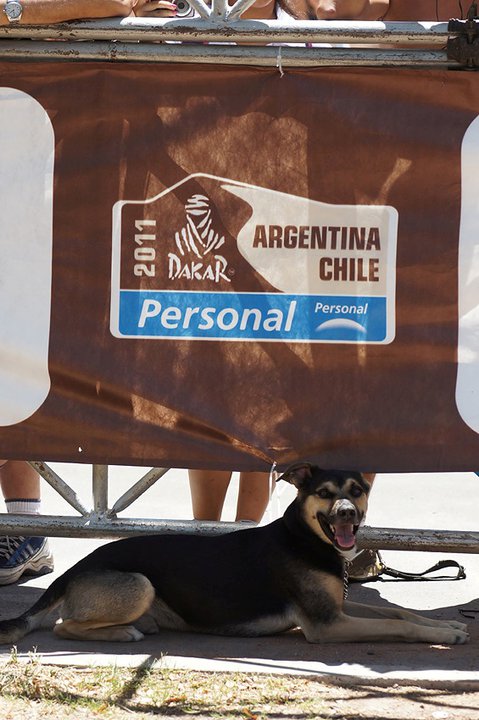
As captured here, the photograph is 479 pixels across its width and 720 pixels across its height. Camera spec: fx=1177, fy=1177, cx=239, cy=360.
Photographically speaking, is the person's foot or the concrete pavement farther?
the person's foot

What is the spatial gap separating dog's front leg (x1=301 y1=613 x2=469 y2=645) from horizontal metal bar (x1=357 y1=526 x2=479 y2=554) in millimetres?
375

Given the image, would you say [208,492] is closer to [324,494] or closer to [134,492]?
[134,492]

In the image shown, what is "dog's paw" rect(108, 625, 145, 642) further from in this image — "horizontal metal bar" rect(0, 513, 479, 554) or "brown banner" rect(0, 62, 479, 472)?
"brown banner" rect(0, 62, 479, 472)

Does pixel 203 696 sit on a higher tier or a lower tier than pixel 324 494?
lower

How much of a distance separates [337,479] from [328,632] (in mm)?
675

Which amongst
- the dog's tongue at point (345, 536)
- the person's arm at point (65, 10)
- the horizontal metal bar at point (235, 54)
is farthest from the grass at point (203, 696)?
the person's arm at point (65, 10)

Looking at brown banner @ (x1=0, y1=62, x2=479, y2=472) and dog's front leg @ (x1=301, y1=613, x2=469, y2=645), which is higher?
brown banner @ (x1=0, y1=62, x2=479, y2=472)

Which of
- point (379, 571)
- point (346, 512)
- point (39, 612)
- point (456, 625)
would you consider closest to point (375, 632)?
point (456, 625)

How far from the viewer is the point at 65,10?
5293 mm

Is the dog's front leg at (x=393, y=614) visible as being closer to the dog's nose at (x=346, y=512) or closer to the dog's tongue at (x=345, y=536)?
the dog's tongue at (x=345, y=536)

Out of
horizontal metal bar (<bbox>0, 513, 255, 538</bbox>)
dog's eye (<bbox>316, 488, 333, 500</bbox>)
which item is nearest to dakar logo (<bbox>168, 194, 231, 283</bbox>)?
dog's eye (<bbox>316, 488, 333, 500</bbox>)

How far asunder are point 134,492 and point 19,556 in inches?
43.4

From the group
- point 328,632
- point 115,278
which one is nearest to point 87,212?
point 115,278

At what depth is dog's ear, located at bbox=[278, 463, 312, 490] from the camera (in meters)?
5.31
